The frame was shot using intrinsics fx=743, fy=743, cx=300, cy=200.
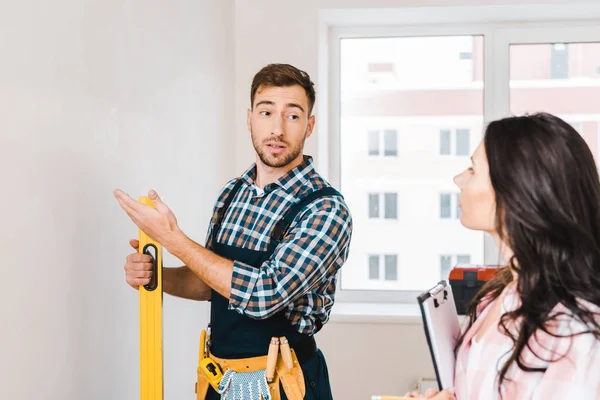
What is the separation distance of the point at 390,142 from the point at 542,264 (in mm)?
2373

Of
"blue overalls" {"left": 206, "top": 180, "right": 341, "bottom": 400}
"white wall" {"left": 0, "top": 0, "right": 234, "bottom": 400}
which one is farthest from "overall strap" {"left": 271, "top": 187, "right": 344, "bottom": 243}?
"white wall" {"left": 0, "top": 0, "right": 234, "bottom": 400}

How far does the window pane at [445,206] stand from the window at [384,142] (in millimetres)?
305

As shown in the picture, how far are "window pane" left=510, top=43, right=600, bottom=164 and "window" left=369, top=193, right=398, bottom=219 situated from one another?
68cm

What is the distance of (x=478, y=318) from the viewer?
1.34 m

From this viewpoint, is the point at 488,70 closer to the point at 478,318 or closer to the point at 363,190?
the point at 363,190

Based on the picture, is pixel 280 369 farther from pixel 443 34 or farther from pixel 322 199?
pixel 443 34

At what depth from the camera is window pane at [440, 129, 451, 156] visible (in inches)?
138

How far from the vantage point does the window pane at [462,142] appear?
349 centimetres

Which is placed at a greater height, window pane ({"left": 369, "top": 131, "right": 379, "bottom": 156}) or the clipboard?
window pane ({"left": 369, "top": 131, "right": 379, "bottom": 156})

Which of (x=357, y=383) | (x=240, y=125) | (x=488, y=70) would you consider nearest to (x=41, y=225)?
(x=240, y=125)

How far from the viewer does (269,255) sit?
174 cm

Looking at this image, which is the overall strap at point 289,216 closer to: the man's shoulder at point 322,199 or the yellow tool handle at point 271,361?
the man's shoulder at point 322,199

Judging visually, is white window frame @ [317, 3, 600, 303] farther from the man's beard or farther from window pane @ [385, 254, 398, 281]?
the man's beard

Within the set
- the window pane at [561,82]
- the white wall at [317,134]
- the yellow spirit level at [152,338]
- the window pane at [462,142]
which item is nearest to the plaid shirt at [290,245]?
the yellow spirit level at [152,338]
